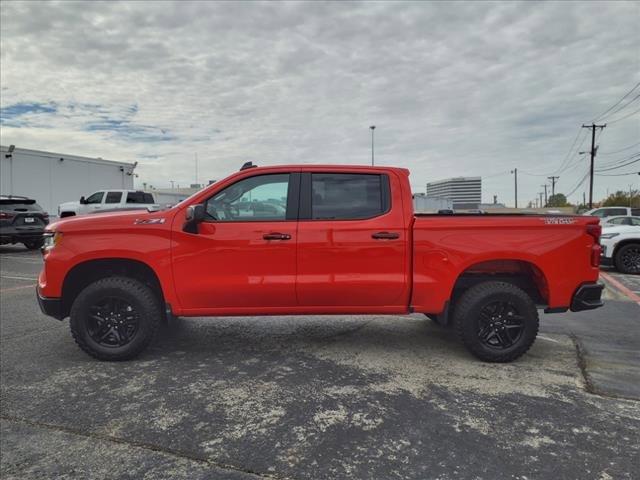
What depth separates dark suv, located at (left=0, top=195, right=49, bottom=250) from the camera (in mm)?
14086

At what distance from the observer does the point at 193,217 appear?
4172mm

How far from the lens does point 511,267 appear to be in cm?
466

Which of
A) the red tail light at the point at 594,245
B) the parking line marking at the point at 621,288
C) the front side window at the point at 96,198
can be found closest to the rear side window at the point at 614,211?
the parking line marking at the point at 621,288

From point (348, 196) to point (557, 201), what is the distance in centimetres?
11124

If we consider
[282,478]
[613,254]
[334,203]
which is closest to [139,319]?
[334,203]

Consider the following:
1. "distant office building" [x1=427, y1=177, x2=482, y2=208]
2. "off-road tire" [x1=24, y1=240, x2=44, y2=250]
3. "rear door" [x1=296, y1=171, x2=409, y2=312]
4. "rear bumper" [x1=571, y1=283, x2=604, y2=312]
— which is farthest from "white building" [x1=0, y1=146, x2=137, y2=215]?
"distant office building" [x1=427, y1=177, x2=482, y2=208]

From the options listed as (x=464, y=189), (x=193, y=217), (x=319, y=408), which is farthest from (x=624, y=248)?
(x=464, y=189)

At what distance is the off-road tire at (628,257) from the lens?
37.3 feet

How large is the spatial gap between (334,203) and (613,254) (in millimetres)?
9919

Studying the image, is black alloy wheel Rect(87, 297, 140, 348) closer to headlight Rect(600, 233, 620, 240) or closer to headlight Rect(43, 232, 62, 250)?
headlight Rect(43, 232, 62, 250)

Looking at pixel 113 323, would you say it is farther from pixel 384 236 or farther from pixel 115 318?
pixel 384 236

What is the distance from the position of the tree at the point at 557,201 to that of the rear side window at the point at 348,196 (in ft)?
331

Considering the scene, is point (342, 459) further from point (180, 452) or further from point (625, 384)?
point (625, 384)

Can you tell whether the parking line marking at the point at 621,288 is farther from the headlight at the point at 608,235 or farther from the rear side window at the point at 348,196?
the rear side window at the point at 348,196
